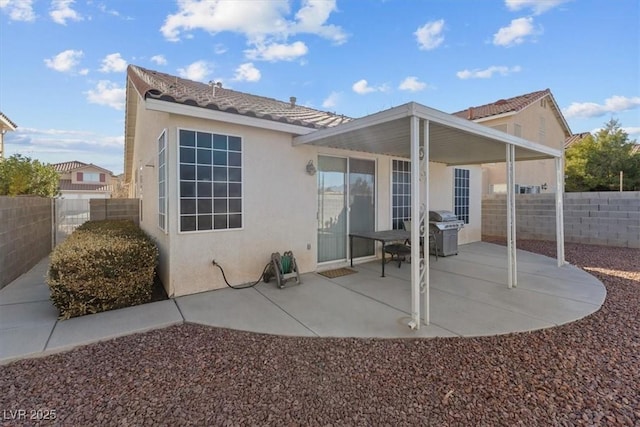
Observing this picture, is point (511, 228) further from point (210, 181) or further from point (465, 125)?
point (210, 181)

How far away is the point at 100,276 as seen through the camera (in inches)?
172

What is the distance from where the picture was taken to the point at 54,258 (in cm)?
425

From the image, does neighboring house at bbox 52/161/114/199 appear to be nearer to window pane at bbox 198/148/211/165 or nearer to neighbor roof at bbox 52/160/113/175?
neighbor roof at bbox 52/160/113/175

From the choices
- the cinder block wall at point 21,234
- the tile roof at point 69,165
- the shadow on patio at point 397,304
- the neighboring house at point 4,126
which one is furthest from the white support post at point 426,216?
the tile roof at point 69,165

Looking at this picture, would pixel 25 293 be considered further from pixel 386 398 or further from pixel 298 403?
pixel 386 398

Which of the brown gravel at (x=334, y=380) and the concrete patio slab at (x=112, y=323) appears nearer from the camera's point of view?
the brown gravel at (x=334, y=380)

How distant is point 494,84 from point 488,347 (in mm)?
13084

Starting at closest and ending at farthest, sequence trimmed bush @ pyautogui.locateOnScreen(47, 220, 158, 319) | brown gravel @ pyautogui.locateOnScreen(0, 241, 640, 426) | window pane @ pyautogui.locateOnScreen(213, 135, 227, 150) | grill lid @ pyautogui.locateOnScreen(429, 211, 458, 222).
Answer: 1. brown gravel @ pyautogui.locateOnScreen(0, 241, 640, 426)
2. trimmed bush @ pyautogui.locateOnScreen(47, 220, 158, 319)
3. window pane @ pyautogui.locateOnScreen(213, 135, 227, 150)
4. grill lid @ pyautogui.locateOnScreen(429, 211, 458, 222)

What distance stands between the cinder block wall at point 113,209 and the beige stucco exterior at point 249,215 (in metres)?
4.09

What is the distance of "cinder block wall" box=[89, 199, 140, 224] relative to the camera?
10.2 metres

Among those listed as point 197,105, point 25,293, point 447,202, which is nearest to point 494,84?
point 447,202

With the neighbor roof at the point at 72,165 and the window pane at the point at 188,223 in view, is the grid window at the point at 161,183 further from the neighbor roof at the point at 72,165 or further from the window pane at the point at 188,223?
the neighbor roof at the point at 72,165

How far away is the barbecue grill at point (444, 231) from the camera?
8.52 m

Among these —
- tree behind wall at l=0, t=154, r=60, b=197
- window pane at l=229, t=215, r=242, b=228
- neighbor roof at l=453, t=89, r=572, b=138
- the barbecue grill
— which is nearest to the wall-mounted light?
window pane at l=229, t=215, r=242, b=228
